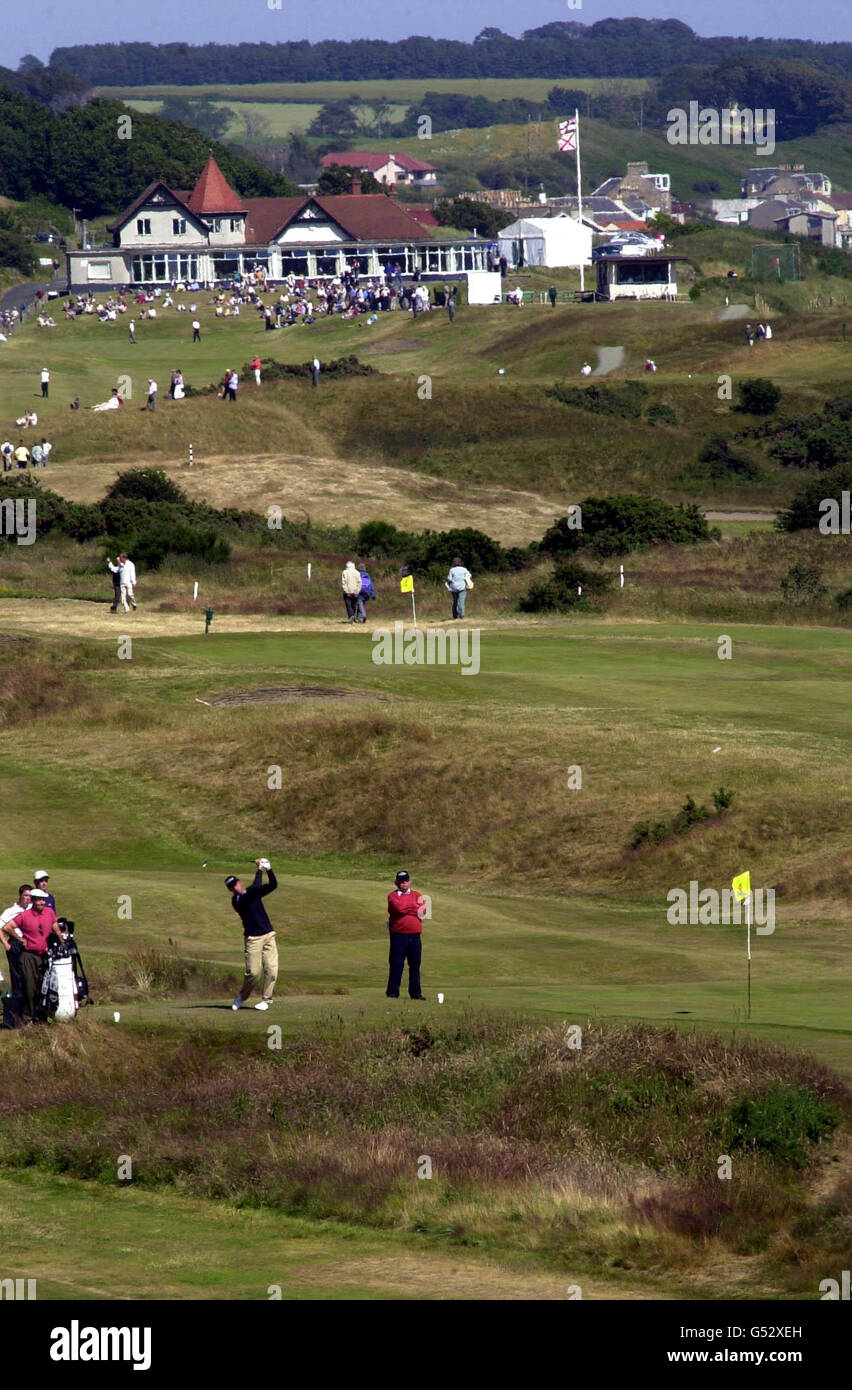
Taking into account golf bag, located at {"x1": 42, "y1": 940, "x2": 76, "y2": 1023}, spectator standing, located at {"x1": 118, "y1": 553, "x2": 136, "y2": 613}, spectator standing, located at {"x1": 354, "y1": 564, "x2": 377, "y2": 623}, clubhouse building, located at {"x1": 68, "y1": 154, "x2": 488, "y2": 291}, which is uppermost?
clubhouse building, located at {"x1": 68, "y1": 154, "x2": 488, "y2": 291}

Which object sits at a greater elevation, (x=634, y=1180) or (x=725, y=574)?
(x=725, y=574)

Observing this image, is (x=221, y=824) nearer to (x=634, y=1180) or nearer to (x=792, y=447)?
(x=634, y=1180)

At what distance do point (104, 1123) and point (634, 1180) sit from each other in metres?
5.37

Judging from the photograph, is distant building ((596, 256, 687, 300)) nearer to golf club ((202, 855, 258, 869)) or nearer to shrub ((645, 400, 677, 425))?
shrub ((645, 400, 677, 425))

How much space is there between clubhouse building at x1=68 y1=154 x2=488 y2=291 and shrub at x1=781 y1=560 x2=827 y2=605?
336ft

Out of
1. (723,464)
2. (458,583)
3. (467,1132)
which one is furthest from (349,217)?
(467,1132)

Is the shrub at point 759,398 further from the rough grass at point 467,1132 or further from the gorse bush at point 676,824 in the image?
the rough grass at point 467,1132

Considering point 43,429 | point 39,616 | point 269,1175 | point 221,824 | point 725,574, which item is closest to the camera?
point 269,1175

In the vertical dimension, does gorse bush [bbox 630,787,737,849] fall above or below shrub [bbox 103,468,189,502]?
below

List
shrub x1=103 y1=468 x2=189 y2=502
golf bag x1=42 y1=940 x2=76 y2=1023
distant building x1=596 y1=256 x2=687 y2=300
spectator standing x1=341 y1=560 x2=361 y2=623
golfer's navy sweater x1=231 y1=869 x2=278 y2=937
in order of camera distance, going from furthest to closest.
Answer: distant building x1=596 y1=256 x2=687 y2=300 → shrub x1=103 y1=468 x2=189 y2=502 → spectator standing x1=341 y1=560 x2=361 y2=623 → golfer's navy sweater x1=231 y1=869 x2=278 y2=937 → golf bag x1=42 y1=940 x2=76 y2=1023

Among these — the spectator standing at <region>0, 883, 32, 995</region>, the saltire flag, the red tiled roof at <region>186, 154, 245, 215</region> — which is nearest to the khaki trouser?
the spectator standing at <region>0, 883, 32, 995</region>

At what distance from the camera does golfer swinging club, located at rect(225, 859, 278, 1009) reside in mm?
20141
